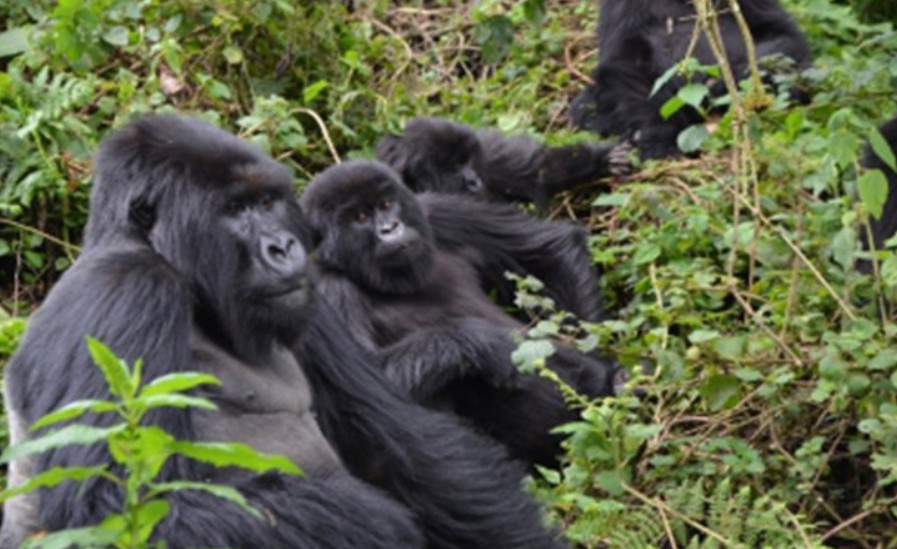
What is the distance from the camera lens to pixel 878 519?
467cm

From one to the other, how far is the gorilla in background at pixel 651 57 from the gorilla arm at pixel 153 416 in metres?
3.90

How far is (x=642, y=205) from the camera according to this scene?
6.24 m

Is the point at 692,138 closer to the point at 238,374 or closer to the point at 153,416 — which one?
the point at 238,374

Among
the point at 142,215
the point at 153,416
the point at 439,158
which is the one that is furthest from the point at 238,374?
the point at 439,158

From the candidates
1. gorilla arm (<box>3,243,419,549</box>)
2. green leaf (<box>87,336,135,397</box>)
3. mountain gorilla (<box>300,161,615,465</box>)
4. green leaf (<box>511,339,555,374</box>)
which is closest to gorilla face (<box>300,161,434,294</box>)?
mountain gorilla (<box>300,161,615,465</box>)

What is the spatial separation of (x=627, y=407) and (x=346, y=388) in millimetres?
910

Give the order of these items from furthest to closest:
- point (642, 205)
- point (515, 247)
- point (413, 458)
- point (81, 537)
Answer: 1. point (515, 247)
2. point (642, 205)
3. point (413, 458)
4. point (81, 537)

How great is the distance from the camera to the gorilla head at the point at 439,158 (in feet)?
22.1

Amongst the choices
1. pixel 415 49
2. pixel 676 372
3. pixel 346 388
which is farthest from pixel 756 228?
pixel 415 49

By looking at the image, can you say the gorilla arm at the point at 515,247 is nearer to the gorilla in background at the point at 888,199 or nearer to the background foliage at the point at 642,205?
the background foliage at the point at 642,205

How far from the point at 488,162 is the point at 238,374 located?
2969 millimetres

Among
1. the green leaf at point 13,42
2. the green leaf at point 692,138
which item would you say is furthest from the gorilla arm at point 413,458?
the green leaf at point 13,42

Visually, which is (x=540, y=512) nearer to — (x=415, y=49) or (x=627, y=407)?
(x=627, y=407)

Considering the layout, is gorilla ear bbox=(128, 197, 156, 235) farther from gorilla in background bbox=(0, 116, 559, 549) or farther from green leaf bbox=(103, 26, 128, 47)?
green leaf bbox=(103, 26, 128, 47)
